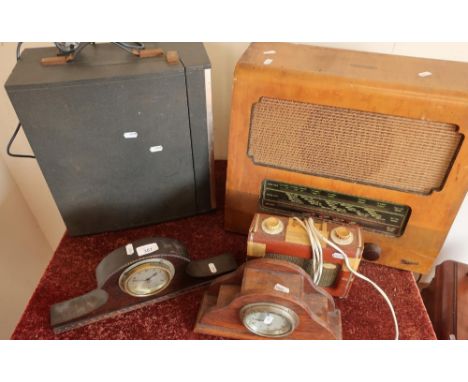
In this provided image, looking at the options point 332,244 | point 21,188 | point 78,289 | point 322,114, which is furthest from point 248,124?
point 21,188

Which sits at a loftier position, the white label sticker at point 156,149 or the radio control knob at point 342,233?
the white label sticker at point 156,149

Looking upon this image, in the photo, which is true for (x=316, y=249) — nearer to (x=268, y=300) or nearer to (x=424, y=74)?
(x=268, y=300)

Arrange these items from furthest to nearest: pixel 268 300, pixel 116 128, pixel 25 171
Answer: pixel 25 171 → pixel 116 128 → pixel 268 300

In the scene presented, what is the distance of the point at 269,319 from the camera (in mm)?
670

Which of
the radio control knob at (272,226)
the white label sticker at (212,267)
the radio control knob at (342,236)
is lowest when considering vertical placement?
the white label sticker at (212,267)

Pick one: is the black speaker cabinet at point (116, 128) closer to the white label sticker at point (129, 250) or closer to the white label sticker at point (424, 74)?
the white label sticker at point (129, 250)

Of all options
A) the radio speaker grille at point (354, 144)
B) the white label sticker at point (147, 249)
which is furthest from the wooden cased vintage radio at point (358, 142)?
the white label sticker at point (147, 249)

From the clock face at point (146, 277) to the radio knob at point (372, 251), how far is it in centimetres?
42

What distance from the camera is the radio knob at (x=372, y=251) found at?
802mm

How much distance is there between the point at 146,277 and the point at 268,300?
271 mm

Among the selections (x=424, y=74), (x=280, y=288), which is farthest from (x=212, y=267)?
(x=424, y=74)

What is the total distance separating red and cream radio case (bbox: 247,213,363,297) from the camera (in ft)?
2.32

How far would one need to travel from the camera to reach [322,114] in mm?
688

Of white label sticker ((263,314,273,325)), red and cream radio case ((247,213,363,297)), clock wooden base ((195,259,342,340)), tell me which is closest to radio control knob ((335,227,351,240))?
red and cream radio case ((247,213,363,297))
